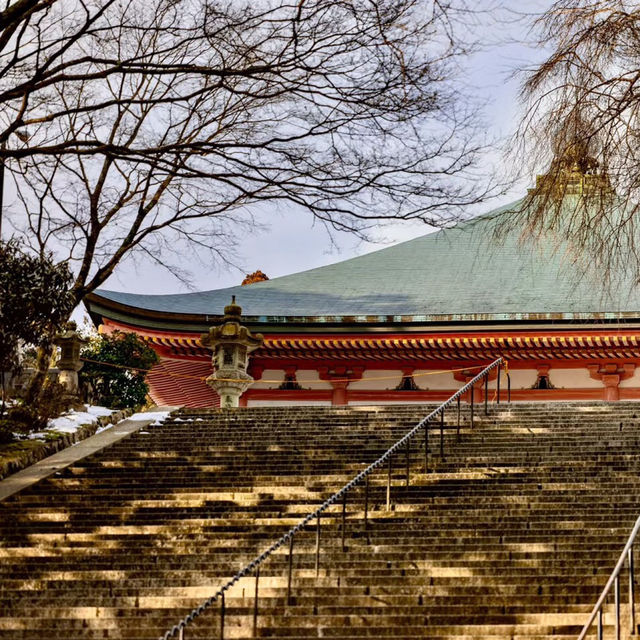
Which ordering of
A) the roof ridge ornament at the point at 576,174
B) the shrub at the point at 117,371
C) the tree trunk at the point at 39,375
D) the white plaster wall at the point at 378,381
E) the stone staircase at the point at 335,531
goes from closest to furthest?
the stone staircase at the point at 335,531, the roof ridge ornament at the point at 576,174, the tree trunk at the point at 39,375, the shrub at the point at 117,371, the white plaster wall at the point at 378,381

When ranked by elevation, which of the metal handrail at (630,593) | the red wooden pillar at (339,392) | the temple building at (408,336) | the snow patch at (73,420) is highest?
the temple building at (408,336)

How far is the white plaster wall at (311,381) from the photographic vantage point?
1895 centimetres

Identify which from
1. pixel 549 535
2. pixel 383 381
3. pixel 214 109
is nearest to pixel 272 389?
pixel 383 381

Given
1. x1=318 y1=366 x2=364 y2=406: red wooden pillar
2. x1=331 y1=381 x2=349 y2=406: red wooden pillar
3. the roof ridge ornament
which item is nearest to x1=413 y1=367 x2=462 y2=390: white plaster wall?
x1=318 y1=366 x2=364 y2=406: red wooden pillar

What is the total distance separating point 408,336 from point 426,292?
1.95 m

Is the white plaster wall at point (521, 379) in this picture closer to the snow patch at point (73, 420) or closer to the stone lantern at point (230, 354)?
the stone lantern at point (230, 354)

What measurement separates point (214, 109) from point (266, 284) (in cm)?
552

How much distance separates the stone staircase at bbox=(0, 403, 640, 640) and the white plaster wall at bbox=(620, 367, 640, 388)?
5.36 metres

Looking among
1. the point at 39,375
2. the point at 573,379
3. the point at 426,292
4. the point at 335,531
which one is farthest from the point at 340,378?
the point at 335,531

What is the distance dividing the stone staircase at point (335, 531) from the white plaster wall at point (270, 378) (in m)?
5.85

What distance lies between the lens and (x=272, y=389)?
18.9 m

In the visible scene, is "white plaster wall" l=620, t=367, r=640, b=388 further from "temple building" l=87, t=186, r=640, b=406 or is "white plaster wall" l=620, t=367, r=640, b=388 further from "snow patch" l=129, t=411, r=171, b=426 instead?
"snow patch" l=129, t=411, r=171, b=426

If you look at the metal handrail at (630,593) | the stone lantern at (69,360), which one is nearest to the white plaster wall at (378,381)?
the stone lantern at (69,360)

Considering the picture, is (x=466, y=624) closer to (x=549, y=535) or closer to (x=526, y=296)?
(x=549, y=535)
